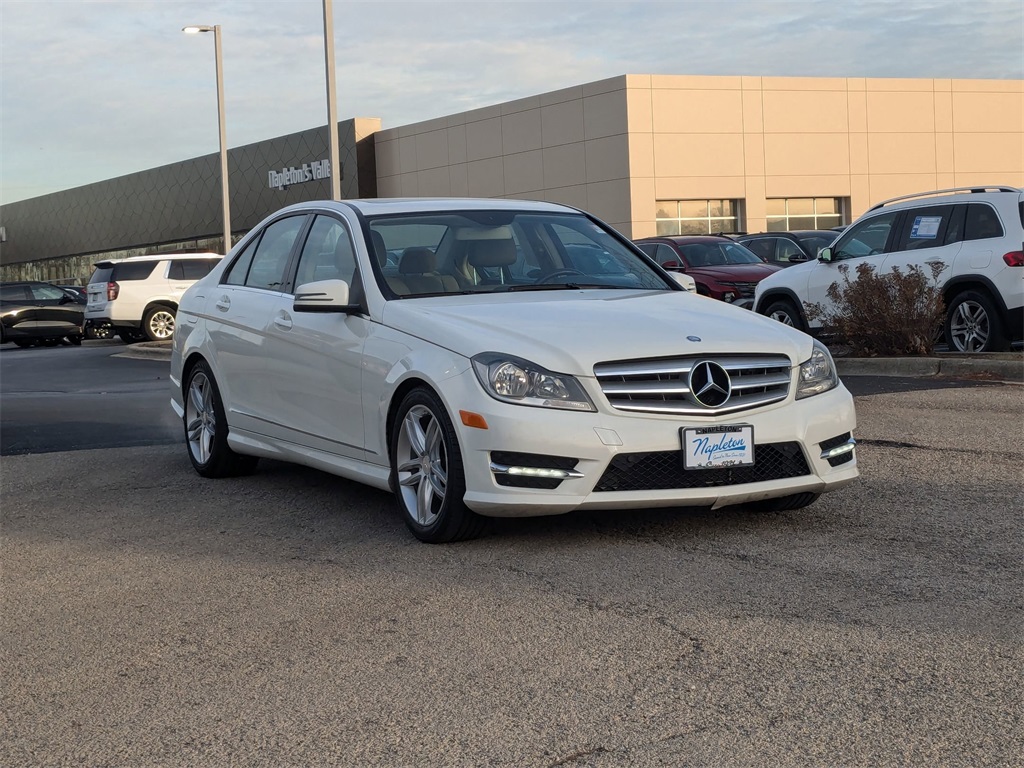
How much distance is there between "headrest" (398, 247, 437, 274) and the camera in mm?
6879

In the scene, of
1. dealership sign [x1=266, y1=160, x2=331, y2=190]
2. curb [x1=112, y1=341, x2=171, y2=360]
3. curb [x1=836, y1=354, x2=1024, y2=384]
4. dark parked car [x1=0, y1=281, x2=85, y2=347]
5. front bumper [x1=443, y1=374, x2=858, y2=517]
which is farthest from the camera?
dealership sign [x1=266, y1=160, x2=331, y2=190]

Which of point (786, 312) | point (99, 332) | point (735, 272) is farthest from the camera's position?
point (99, 332)

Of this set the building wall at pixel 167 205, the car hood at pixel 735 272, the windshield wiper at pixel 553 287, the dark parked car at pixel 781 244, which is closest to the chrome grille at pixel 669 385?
the windshield wiper at pixel 553 287

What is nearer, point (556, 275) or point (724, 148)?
point (556, 275)

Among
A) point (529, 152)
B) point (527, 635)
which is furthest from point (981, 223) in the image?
point (529, 152)

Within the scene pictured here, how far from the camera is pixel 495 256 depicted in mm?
7082

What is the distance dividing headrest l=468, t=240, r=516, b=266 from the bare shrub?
290 inches

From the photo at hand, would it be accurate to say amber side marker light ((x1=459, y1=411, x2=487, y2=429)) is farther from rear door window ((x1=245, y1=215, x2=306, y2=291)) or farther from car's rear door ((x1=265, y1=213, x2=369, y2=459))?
rear door window ((x1=245, y1=215, x2=306, y2=291))

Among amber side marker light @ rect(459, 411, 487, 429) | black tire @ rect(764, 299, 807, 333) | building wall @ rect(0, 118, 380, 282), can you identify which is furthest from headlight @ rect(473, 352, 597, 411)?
building wall @ rect(0, 118, 380, 282)

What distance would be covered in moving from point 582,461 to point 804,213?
43.9 meters

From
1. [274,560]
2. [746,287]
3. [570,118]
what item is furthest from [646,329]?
[570,118]

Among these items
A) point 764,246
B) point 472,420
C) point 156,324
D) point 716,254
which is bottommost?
point 472,420

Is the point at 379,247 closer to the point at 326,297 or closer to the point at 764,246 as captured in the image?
the point at 326,297

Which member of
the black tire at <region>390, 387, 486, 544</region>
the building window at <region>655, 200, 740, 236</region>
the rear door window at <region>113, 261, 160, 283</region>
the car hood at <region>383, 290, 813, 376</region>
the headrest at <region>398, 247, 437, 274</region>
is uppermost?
the building window at <region>655, 200, 740, 236</region>
